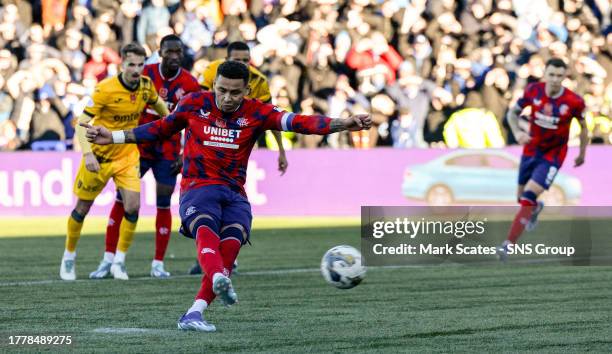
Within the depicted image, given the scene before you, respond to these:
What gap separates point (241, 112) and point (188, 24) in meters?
15.2

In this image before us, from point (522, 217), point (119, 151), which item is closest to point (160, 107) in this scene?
point (119, 151)

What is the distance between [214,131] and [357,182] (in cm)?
1403

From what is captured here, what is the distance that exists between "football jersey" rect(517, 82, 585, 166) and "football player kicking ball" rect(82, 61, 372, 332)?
7050 millimetres

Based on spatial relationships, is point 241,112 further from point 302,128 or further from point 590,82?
point 590,82

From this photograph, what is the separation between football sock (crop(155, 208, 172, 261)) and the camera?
1302cm

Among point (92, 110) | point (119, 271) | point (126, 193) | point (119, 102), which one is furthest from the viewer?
point (126, 193)

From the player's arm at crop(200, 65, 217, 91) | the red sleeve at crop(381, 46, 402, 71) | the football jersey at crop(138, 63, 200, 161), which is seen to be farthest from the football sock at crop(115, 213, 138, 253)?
the red sleeve at crop(381, 46, 402, 71)

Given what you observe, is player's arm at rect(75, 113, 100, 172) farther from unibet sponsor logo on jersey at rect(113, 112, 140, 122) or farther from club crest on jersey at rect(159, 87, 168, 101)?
club crest on jersey at rect(159, 87, 168, 101)

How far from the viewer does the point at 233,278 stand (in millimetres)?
12586

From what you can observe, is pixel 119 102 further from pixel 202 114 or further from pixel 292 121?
pixel 292 121

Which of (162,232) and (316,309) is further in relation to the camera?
(162,232)

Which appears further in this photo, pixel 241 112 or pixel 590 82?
pixel 590 82

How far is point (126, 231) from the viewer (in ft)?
42.0

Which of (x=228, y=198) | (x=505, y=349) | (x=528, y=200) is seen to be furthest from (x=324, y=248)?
(x=505, y=349)
